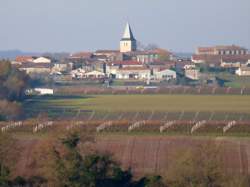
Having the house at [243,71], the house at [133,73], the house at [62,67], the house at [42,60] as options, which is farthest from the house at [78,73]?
the house at [243,71]

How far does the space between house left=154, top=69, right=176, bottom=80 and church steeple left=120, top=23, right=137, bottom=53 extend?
948 inches

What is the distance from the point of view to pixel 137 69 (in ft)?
191

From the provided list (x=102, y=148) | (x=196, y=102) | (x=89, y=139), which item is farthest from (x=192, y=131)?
(x=196, y=102)

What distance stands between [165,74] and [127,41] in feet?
90.1

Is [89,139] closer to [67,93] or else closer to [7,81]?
[7,81]

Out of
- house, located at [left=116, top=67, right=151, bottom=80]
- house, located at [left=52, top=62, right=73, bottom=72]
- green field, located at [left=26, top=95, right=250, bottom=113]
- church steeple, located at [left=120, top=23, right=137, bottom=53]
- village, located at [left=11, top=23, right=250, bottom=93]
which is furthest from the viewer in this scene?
church steeple, located at [left=120, top=23, right=137, bottom=53]

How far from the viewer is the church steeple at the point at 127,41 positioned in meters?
80.2

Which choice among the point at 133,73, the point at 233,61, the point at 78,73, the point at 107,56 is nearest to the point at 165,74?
the point at 133,73

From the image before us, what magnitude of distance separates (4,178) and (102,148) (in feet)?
12.1

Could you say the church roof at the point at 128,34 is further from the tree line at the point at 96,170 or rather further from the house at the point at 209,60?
the tree line at the point at 96,170

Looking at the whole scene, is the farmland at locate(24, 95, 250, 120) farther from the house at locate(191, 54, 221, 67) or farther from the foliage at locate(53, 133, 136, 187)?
the house at locate(191, 54, 221, 67)

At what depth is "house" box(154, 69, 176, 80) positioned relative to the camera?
5284cm

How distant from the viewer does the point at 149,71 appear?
56.9 meters

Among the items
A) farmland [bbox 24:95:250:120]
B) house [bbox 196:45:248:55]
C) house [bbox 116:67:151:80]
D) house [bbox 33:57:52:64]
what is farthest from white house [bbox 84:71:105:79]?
house [bbox 196:45:248:55]
